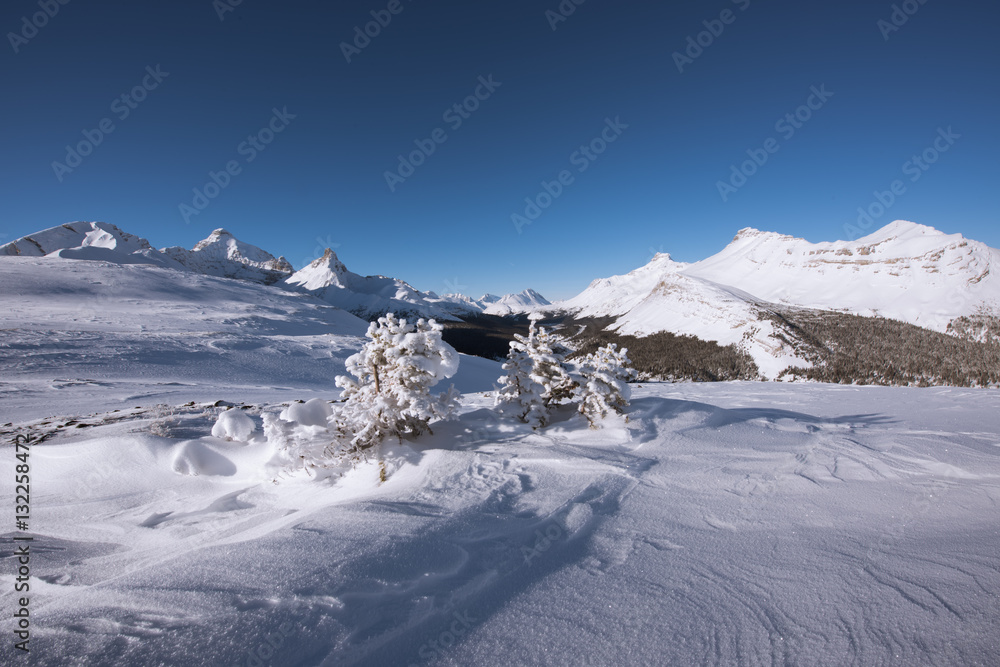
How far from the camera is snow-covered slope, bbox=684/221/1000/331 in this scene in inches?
2579

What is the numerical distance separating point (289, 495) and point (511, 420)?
501cm

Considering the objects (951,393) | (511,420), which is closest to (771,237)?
(951,393)

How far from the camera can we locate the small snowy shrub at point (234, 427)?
26.2 ft

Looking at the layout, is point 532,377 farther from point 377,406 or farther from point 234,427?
point 234,427

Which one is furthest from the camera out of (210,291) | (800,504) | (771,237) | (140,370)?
(771,237)

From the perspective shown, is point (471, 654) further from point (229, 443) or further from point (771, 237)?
point (771, 237)

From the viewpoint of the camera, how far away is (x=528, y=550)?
4.17m

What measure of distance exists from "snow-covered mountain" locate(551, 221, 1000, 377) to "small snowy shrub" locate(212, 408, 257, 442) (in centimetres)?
6514

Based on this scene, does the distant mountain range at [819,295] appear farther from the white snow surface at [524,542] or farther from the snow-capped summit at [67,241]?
the white snow surface at [524,542]

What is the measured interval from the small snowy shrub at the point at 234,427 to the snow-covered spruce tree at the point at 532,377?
576 cm

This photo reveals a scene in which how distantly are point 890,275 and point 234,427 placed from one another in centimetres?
12193

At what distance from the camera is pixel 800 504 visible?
5.20 meters

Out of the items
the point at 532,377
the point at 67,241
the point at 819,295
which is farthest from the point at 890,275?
the point at 67,241

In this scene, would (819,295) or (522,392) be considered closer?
(522,392)
